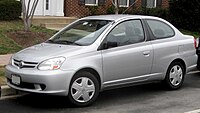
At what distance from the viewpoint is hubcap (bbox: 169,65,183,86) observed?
817 cm

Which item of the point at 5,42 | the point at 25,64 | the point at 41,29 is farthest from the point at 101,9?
the point at 25,64

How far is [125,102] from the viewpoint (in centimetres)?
728

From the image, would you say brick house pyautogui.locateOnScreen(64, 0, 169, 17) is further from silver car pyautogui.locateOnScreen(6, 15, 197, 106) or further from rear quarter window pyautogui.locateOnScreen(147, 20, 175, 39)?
rear quarter window pyautogui.locateOnScreen(147, 20, 175, 39)

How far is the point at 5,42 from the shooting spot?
487 inches

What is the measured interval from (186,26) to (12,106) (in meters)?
13.1

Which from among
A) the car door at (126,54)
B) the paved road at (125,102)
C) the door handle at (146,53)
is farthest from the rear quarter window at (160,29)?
the paved road at (125,102)

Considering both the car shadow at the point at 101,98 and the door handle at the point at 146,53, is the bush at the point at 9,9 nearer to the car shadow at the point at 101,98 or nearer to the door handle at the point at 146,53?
the car shadow at the point at 101,98

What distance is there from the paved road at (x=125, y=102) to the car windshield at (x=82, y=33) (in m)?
1.05

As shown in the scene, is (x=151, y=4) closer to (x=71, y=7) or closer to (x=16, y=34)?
(x=71, y=7)

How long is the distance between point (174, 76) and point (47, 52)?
2.75 metres

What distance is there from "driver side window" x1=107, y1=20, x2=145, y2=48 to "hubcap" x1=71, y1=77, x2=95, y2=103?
80 centimetres

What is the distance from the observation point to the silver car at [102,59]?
6602mm

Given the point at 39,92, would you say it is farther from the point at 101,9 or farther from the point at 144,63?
the point at 101,9

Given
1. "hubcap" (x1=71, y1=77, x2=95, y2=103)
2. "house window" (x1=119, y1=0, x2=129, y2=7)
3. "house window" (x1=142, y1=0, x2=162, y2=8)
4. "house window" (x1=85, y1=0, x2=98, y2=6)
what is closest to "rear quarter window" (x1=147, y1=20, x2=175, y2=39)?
"hubcap" (x1=71, y1=77, x2=95, y2=103)
